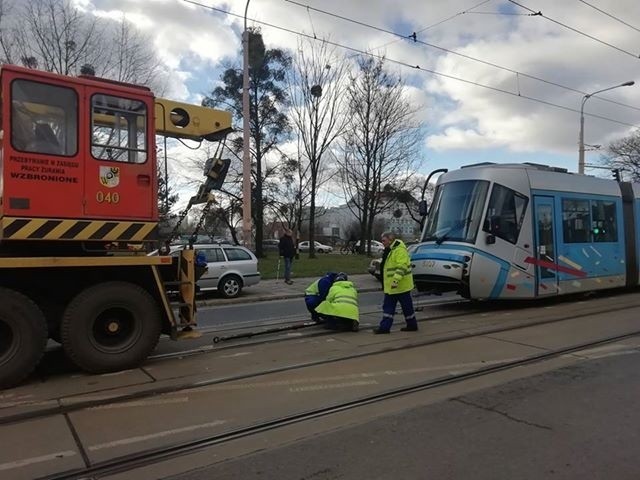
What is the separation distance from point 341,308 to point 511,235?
4374mm

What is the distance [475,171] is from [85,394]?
28.5 ft

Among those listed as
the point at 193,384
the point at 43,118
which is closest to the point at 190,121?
the point at 43,118

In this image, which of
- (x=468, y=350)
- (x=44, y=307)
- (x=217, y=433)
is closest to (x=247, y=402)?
(x=217, y=433)

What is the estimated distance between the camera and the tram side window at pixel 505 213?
10.9 m

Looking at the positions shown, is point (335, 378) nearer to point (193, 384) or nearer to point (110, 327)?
point (193, 384)

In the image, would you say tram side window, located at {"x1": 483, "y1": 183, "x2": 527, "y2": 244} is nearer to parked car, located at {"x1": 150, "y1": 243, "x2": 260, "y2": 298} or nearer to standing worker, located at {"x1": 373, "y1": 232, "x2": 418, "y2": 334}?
standing worker, located at {"x1": 373, "y1": 232, "x2": 418, "y2": 334}

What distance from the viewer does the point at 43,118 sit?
19.9 ft

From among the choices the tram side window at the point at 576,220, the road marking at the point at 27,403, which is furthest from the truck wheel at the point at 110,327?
the tram side window at the point at 576,220

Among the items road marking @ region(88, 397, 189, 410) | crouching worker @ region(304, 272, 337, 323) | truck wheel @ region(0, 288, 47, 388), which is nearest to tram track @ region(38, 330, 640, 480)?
road marking @ region(88, 397, 189, 410)

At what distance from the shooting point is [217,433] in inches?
179

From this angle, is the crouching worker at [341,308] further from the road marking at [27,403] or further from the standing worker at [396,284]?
the road marking at [27,403]

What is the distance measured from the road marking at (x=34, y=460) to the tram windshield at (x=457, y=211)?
334 inches

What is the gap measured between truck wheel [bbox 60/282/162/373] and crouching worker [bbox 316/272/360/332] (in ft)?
10.3

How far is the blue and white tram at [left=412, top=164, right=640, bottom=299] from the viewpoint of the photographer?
10836 millimetres
